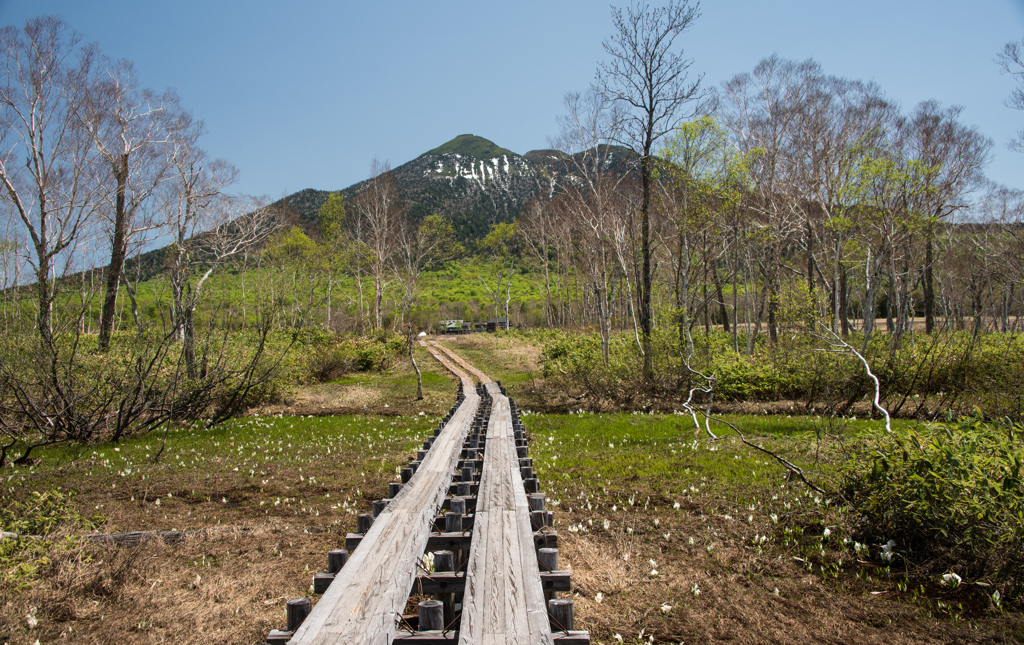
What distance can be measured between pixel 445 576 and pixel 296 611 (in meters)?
1.01

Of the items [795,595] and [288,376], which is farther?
[288,376]


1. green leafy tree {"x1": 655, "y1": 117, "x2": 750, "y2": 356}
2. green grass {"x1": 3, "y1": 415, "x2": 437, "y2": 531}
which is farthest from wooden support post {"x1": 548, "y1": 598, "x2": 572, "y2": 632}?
green leafy tree {"x1": 655, "y1": 117, "x2": 750, "y2": 356}

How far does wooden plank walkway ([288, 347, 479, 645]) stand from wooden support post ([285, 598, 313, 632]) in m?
0.06

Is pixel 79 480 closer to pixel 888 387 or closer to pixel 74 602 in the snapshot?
pixel 74 602

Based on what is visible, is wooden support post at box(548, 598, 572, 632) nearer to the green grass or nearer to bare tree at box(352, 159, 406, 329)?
the green grass

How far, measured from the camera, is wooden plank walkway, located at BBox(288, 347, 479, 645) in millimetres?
2865

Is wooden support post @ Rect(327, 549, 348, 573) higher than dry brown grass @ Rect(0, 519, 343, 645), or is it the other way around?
wooden support post @ Rect(327, 549, 348, 573)

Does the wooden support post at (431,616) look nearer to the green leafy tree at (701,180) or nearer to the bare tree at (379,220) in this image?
the green leafy tree at (701,180)

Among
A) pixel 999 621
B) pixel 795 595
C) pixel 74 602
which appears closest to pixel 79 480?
pixel 74 602

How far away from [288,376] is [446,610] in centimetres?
1706

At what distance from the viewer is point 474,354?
122 ft

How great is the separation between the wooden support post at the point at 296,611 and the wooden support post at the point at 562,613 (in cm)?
143

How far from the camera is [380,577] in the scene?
3.56m

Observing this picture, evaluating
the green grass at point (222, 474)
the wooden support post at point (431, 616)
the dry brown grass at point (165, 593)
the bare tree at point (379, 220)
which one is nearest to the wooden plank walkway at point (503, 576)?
the wooden support post at point (431, 616)
